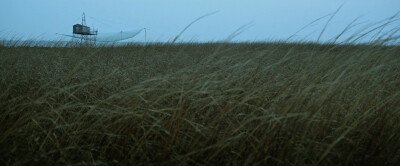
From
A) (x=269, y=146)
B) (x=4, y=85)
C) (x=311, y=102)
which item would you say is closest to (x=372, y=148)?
(x=311, y=102)

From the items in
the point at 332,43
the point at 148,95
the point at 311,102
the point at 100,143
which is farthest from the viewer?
the point at 332,43

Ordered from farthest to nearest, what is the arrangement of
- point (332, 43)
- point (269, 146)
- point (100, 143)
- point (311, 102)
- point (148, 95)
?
point (332, 43), point (148, 95), point (311, 102), point (100, 143), point (269, 146)

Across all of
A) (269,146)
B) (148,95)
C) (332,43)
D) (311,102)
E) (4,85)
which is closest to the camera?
(269,146)

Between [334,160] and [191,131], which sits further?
[191,131]

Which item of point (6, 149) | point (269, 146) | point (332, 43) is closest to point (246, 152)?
point (269, 146)

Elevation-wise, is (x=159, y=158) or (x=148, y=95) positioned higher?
(x=148, y=95)

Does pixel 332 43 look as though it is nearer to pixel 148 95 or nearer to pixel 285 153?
pixel 285 153

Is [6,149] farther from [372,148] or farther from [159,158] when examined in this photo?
[372,148]

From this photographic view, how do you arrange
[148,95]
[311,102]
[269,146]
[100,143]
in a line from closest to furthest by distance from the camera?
[269,146]
[100,143]
[311,102]
[148,95]

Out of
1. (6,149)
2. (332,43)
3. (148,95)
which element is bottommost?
(6,149)

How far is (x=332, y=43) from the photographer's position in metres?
1.80

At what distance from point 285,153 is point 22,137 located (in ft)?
3.81

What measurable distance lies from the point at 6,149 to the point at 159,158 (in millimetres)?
649

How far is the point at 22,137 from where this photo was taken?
120 cm
